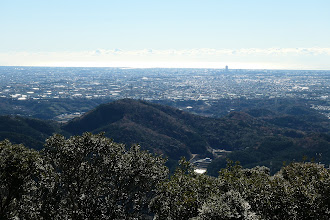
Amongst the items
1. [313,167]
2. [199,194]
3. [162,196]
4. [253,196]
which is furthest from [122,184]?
[313,167]

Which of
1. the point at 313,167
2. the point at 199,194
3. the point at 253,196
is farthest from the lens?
the point at 313,167

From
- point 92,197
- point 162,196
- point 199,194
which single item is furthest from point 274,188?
point 92,197

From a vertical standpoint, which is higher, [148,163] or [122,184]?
[148,163]

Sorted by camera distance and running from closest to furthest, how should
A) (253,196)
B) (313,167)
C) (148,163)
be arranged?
(253,196) < (148,163) < (313,167)

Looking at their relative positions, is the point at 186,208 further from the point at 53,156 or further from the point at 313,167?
the point at 313,167

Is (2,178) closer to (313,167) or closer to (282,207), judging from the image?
(282,207)

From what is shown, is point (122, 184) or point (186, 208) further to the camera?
point (122, 184)
